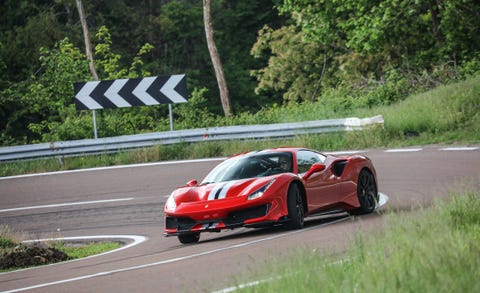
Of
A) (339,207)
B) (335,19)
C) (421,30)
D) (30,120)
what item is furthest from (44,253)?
(30,120)

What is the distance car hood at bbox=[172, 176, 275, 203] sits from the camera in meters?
14.4

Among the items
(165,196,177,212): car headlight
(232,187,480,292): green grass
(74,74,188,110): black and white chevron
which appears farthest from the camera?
(74,74,188,110): black and white chevron

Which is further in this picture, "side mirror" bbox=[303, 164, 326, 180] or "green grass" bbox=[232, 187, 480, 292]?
"side mirror" bbox=[303, 164, 326, 180]

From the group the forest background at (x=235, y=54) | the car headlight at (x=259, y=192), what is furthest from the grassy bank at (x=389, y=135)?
the car headlight at (x=259, y=192)

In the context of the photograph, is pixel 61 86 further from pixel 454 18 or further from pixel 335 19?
pixel 454 18

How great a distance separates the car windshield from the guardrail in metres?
11.5

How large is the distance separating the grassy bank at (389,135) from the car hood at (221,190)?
11.5 m

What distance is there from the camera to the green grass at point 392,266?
21.0ft

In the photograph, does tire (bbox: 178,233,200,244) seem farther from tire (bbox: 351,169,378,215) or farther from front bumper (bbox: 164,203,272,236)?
tire (bbox: 351,169,378,215)

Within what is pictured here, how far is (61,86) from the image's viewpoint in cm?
4288

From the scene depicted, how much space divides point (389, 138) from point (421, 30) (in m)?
15.9

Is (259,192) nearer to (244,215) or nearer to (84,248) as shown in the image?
(244,215)

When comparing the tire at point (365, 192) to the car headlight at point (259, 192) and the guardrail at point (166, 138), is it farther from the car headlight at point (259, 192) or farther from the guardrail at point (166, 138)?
the guardrail at point (166, 138)

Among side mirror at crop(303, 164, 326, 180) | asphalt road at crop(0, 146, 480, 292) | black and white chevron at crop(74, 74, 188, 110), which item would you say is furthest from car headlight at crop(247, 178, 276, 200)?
black and white chevron at crop(74, 74, 188, 110)
